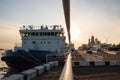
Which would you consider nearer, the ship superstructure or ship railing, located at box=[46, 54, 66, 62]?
ship railing, located at box=[46, 54, 66, 62]

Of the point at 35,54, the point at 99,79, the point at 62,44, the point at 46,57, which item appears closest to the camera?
the point at 99,79

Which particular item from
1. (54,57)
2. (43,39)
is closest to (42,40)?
(43,39)

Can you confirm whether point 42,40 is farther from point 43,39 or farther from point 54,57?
point 54,57

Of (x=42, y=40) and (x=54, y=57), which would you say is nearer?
(x=54, y=57)

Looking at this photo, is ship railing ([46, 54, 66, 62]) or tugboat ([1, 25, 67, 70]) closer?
ship railing ([46, 54, 66, 62])

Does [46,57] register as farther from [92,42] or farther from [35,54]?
[92,42]

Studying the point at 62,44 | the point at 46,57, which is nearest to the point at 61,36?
the point at 62,44

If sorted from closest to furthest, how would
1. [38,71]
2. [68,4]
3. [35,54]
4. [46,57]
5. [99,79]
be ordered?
[68,4], [99,79], [38,71], [46,57], [35,54]

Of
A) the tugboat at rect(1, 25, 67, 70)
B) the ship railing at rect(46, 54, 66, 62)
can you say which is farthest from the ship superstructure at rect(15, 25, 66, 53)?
the ship railing at rect(46, 54, 66, 62)

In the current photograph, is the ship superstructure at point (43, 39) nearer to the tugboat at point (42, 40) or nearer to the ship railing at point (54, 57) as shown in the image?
the tugboat at point (42, 40)

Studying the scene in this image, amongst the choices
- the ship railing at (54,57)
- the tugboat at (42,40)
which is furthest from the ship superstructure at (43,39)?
the ship railing at (54,57)

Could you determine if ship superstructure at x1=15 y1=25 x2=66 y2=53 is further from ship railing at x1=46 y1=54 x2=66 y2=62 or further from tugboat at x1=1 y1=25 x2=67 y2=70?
ship railing at x1=46 y1=54 x2=66 y2=62

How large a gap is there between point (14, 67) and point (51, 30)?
38.8 feet

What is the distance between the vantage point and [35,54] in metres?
39.1
